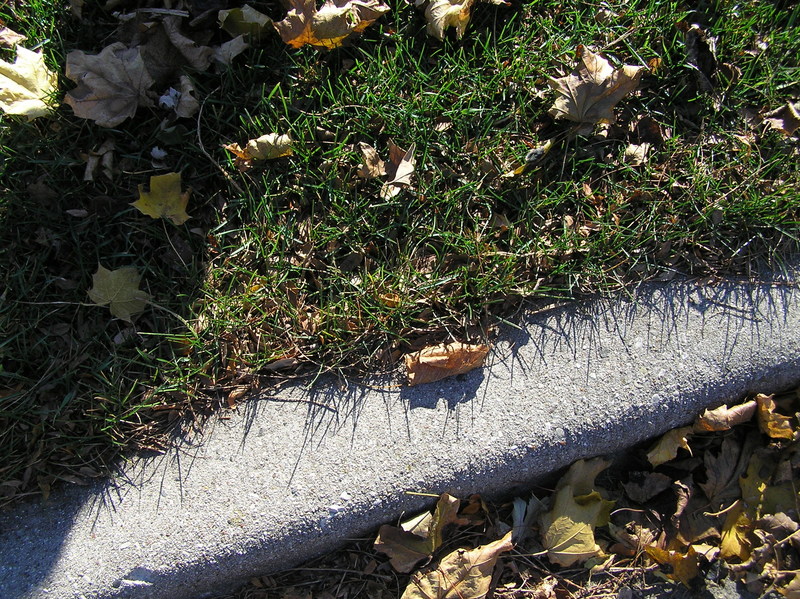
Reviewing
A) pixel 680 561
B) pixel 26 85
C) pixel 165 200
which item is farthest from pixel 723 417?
pixel 26 85

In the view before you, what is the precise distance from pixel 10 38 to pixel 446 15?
64.2 inches

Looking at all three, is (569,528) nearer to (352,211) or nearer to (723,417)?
(723,417)

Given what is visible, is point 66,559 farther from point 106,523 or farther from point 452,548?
point 452,548

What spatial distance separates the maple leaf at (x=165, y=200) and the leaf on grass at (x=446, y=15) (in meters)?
1.12

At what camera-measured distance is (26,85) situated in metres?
2.14

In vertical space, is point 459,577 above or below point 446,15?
below

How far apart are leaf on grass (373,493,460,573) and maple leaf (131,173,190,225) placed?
1.33 m

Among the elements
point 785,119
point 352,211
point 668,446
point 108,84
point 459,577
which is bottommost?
point 459,577

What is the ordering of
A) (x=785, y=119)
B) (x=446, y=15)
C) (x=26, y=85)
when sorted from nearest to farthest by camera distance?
(x=26, y=85) < (x=446, y=15) < (x=785, y=119)

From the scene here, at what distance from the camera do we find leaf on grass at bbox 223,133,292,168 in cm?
219

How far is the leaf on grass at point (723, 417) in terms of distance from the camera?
2186mm

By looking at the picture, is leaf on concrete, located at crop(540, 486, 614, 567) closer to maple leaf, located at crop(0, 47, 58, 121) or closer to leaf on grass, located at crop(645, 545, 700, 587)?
leaf on grass, located at crop(645, 545, 700, 587)

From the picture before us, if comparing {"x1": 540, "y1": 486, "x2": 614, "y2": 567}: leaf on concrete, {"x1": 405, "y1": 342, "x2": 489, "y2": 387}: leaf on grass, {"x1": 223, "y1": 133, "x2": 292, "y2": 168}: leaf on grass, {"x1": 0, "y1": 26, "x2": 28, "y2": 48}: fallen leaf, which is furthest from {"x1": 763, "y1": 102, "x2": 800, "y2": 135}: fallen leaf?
{"x1": 0, "y1": 26, "x2": 28, "y2": 48}: fallen leaf

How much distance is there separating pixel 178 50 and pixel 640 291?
1.95 meters
